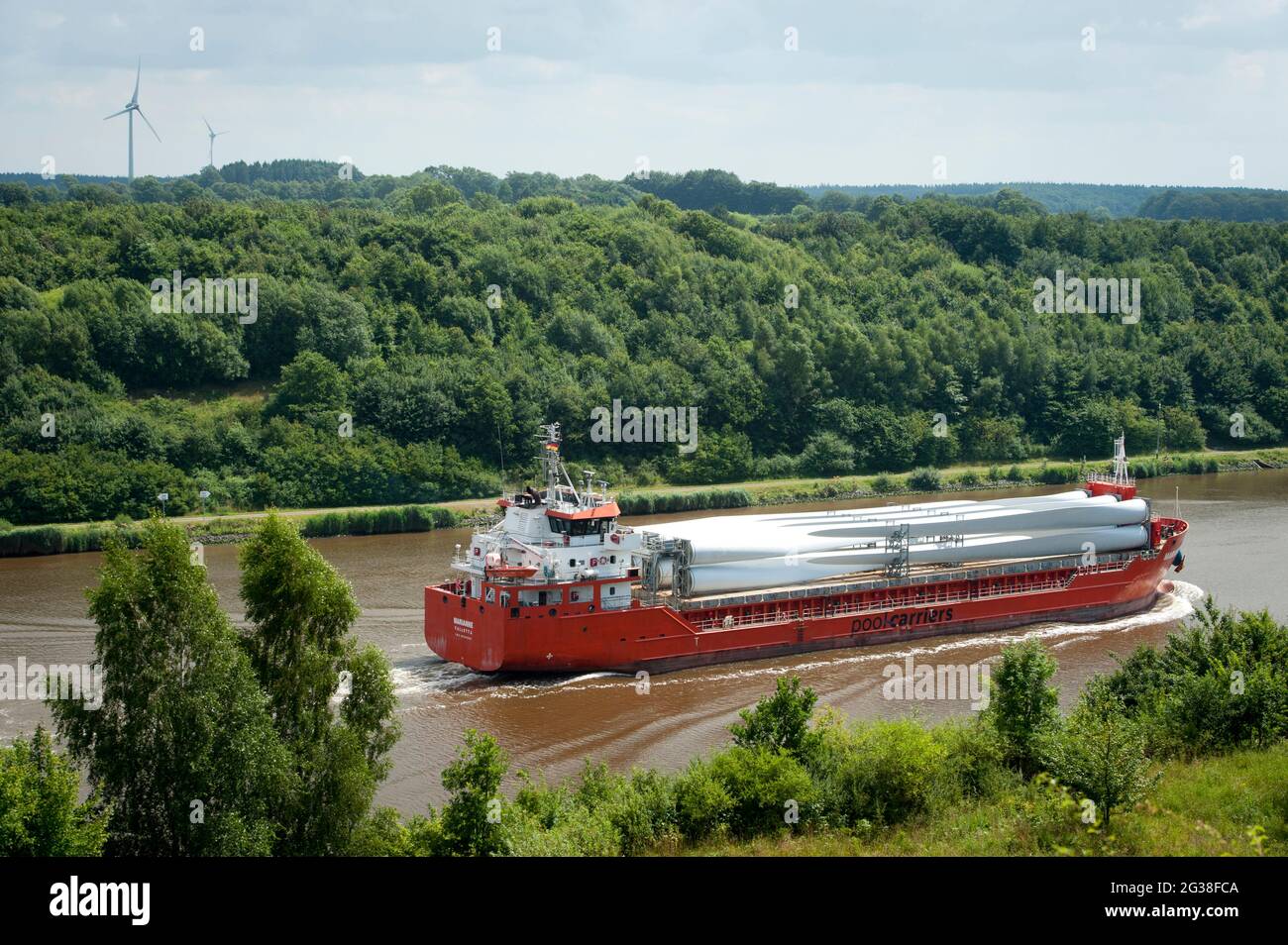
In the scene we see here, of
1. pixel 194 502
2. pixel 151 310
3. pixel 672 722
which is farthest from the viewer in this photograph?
pixel 151 310

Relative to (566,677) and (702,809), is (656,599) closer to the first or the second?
(566,677)

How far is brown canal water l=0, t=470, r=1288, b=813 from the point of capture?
102 ft

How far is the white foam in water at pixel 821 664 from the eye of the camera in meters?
35.0

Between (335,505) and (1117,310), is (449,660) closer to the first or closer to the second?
(335,505)

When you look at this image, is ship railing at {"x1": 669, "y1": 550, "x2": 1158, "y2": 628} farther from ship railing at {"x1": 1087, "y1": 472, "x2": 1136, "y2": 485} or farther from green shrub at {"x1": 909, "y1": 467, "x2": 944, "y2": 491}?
green shrub at {"x1": 909, "y1": 467, "x2": 944, "y2": 491}

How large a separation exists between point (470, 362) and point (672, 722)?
4062 cm

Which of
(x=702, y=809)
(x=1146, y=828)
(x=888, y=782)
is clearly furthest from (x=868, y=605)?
(x=1146, y=828)

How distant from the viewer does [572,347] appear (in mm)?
Answer: 76250

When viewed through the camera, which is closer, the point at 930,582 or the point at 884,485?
the point at 930,582

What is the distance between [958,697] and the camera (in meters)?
34.6

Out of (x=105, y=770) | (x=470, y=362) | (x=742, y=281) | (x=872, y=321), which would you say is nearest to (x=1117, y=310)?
(x=872, y=321)

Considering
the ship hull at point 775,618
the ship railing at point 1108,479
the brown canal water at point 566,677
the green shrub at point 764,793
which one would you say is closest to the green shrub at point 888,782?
the green shrub at point 764,793
